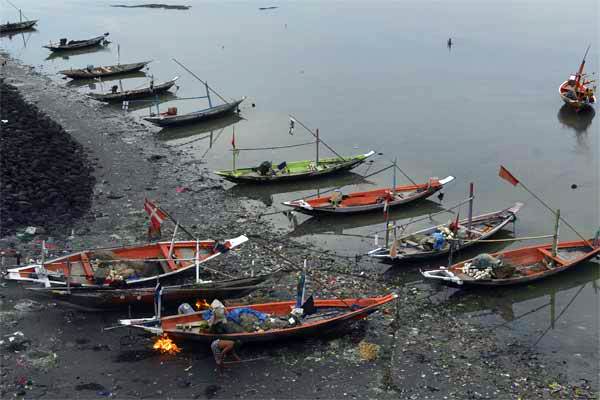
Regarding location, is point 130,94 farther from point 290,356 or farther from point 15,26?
point 15,26

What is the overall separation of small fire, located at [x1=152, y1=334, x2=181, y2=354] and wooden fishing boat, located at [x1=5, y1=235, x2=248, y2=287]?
7.60 ft

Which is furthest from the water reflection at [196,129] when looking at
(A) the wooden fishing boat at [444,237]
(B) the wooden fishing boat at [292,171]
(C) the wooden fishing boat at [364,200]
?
(A) the wooden fishing boat at [444,237]

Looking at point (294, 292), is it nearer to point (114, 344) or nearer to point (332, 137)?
point (114, 344)

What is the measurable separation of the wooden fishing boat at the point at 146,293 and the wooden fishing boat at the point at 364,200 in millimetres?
6291

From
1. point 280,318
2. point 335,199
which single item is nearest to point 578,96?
point 335,199

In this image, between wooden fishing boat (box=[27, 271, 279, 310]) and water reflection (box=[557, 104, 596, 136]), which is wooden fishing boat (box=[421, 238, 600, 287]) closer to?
wooden fishing boat (box=[27, 271, 279, 310])

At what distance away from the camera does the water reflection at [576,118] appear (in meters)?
34.2

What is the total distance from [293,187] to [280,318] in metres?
11.4

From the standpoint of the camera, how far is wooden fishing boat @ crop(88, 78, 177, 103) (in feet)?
119

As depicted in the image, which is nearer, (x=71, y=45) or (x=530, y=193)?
(x=530, y=193)

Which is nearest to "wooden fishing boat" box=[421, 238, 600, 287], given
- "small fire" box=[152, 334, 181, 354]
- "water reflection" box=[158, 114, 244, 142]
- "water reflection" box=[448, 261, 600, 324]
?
"water reflection" box=[448, 261, 600, 324]

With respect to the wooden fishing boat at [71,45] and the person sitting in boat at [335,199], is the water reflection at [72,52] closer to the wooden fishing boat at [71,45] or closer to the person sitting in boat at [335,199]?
the wooden fishing boat at [71,45]

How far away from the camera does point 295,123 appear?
34.3m

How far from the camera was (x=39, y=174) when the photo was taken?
73.8 feet
